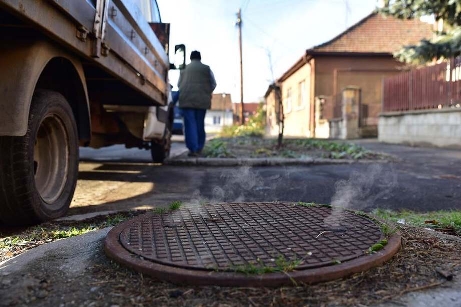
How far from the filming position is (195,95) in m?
7.63

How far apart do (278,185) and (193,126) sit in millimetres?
3283

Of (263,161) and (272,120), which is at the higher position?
(272,120)

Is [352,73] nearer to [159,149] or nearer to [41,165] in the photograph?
[159,149]

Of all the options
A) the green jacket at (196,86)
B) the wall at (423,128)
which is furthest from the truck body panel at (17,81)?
the wall at (423,128)

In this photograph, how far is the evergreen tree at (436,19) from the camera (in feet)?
37.5

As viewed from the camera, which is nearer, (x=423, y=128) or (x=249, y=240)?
(x=249, y=240)

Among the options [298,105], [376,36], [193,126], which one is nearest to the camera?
[193,126]

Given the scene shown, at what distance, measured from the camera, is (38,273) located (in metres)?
1.86

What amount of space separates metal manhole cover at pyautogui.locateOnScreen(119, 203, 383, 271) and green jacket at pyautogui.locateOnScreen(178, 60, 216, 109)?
16.3 feet

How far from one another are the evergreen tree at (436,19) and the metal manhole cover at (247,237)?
10.6m

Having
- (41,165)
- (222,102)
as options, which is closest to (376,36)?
(41,165)

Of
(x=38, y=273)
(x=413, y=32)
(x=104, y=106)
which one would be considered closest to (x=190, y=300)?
(x=38, y=273)

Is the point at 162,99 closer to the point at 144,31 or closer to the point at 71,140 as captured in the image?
the point at 144,31

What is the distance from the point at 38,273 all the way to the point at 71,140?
1.63m
